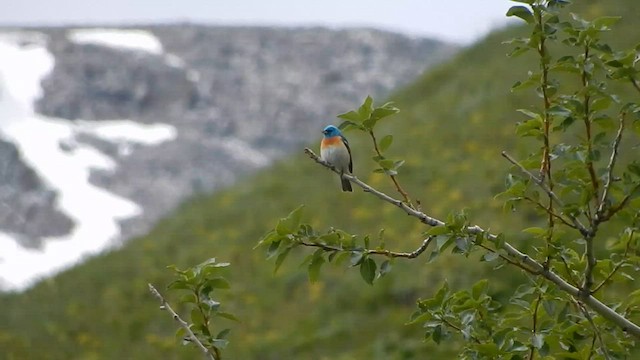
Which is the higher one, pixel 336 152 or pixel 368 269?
pixel 368 269

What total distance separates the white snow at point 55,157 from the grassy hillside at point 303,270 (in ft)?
36.7

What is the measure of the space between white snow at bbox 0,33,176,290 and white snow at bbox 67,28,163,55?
91.6 inches

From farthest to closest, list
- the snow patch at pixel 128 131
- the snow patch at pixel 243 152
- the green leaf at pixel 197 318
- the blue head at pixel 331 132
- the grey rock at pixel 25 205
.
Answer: the snow patch at pixel 128 131
the snow patch at pixel 243 152
the grey rock at pixel 25 205
the blue head at pixel 331 132
the green leaf at pixel 197 318

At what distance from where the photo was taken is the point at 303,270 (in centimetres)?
1139

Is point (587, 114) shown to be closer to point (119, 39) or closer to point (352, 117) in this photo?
point (352, 117)

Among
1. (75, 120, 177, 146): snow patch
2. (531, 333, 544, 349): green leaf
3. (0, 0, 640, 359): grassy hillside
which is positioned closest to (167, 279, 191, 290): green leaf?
(531, 333, 544, 349): green leaf

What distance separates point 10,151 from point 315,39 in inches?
778

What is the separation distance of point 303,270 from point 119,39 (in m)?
37.8

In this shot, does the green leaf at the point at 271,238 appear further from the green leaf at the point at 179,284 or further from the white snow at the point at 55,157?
the white snow at the point at 55,157

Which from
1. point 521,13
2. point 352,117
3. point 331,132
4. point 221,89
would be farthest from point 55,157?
point 521,13

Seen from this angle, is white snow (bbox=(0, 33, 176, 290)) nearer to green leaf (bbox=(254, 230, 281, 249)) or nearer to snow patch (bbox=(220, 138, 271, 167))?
snow patch (bbox=(220, 138, 271, 167))

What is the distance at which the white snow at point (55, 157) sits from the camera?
90.3 ft

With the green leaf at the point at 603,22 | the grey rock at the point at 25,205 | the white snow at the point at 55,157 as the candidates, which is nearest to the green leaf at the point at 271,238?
the green leaf at the point at 603,22

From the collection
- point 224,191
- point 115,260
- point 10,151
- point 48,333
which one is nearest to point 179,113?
point 10,151
